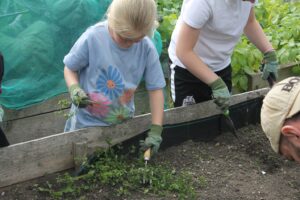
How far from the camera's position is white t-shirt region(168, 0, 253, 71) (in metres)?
2.73

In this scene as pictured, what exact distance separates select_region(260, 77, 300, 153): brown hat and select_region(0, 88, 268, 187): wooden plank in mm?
1377

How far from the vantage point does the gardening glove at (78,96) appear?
2.59m

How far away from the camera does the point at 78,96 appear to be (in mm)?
2592

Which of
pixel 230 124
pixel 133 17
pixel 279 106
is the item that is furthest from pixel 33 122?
pixel 279 106

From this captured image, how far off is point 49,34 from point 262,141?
1.63m

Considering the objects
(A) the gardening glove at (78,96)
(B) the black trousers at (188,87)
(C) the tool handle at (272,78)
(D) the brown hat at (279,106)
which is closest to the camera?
(D) the brown hat at (279,106)

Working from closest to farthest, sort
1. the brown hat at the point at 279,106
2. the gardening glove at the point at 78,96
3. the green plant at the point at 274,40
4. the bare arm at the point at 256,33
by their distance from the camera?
the brown hat at the point at 279,106
the gardening glove at the point at 78,96
the bare arm at the point at 256,33
the green plant at the point at 274,40

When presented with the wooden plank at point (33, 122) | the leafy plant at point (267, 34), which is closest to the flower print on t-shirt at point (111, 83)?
the wooden plank at point (33, 122)

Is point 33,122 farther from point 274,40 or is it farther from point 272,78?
point 274,40

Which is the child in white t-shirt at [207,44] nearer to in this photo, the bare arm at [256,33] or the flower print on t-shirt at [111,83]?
the bare arm at [256,33]

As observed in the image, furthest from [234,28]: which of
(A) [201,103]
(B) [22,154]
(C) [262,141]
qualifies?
(B) [22,154]

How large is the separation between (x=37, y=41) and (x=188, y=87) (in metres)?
1.10

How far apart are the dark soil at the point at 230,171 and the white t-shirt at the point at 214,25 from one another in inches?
21.0

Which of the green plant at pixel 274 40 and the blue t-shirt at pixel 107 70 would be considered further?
the green plant at pixel 274 40
